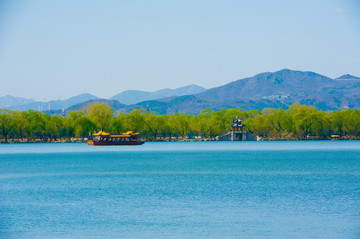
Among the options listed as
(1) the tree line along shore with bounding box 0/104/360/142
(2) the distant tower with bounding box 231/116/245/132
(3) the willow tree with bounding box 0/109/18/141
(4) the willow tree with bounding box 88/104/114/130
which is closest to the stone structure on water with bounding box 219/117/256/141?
(2) the distant tower with bounding box 231/116/245/132

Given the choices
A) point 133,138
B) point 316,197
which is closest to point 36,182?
point 316,197

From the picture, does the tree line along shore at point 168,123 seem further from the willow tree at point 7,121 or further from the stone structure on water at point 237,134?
the stone structure on water at point 237,134

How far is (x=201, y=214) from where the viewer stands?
28406 mm

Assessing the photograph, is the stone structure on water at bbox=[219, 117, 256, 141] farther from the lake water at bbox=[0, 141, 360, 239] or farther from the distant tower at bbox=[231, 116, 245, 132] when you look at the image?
the lake water at bbox=[0, 141, 360, 239]

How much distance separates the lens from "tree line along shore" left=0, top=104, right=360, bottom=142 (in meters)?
142

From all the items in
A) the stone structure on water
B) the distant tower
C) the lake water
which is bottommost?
the lake water

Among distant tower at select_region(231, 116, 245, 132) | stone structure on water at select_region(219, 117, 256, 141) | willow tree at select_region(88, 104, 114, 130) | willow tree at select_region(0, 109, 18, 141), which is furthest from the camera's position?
stone structure on water at select_region(219, 117, 256, 141)

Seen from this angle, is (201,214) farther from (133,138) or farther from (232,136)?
(232,136)

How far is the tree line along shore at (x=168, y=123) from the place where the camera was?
142 meters

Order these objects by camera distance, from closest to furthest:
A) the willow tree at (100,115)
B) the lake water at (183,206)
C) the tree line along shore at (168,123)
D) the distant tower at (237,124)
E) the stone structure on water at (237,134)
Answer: the lake water at (183,206)
the willow tree at (100,115)
the tree line along shore at (168,123)
the distant tower at (237,124)
the stone structure on water at (237,134)

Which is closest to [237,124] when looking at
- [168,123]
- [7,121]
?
[168,123]

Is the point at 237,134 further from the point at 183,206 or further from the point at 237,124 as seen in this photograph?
the point at 183,206

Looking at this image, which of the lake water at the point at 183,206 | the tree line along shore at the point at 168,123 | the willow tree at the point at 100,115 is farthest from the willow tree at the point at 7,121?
the lake water at the point at 183,206

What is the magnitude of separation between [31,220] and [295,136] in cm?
14243
